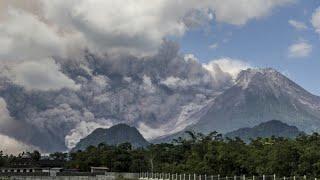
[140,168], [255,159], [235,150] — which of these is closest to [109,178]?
[140,168]

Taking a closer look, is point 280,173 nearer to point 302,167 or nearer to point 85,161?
point 302,167

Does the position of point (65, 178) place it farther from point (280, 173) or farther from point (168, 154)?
point (280, 173)

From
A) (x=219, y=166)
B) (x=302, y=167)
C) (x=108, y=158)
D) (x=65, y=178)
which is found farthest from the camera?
(x=108, y=158)

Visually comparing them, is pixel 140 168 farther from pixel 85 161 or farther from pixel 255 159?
pixel 255 159

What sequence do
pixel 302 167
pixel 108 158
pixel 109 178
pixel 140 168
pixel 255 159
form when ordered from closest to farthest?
pixel 302 167, pixel 255 159, pixel 109 178, pixel 140 168, pixel 108 158

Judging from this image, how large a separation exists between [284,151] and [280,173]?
124 inches

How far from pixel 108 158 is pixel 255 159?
105089 millimetres

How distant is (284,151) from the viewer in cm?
7625

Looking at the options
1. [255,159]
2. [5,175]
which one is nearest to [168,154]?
[5,175]

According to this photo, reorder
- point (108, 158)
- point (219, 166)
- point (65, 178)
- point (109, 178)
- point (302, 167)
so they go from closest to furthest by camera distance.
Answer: point (302, 167) → point (219, 166) → point (109, 178) → point (65, 178) → point (108, 158)

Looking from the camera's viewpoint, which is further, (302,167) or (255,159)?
(255,159)

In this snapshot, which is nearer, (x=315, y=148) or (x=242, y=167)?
(x=315, y=148)

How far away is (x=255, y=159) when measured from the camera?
84.9m

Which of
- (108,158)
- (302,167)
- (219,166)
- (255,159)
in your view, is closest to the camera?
(302,167)
